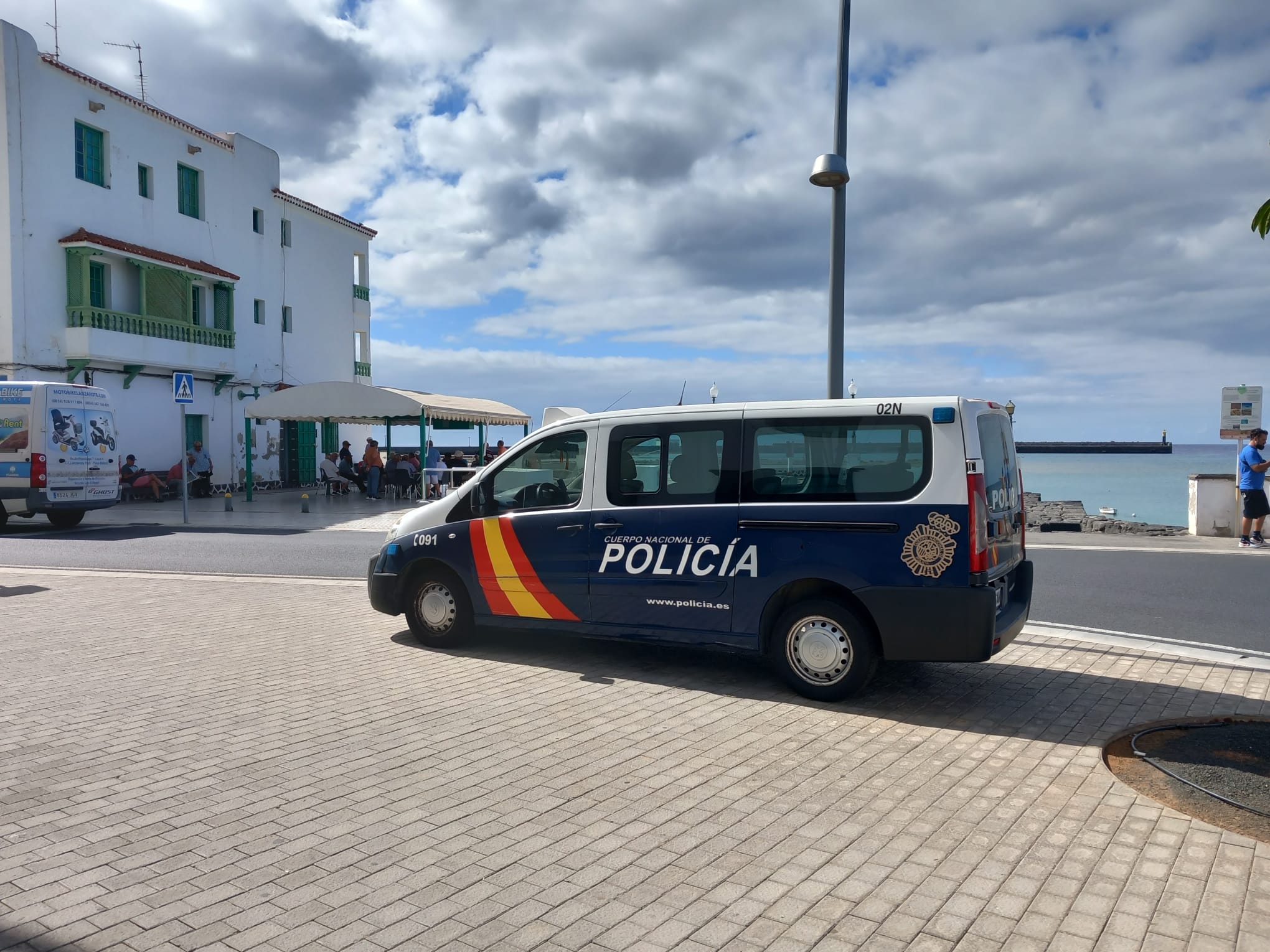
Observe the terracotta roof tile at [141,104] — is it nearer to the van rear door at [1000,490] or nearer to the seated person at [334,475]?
the seated person at [334,475]

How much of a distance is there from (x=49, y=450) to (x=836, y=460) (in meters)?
16.0

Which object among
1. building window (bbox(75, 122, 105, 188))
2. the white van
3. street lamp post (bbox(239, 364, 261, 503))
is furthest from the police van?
building window (bbox(75, 122, 105, 188))

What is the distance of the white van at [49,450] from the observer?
16.7 metres

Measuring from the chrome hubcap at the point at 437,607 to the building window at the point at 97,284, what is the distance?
71.6 ft

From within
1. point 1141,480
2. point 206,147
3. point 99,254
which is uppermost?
point 206,147

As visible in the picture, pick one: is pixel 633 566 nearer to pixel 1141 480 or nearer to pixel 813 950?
pixel 813 950

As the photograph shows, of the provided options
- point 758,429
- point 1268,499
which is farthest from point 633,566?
point 1268,499

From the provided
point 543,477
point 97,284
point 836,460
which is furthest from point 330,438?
point 836,460

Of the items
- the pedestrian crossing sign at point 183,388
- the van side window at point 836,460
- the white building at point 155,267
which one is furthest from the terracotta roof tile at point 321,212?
the van side window at point 836,460

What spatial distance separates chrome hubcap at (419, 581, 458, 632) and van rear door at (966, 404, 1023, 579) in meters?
4.08

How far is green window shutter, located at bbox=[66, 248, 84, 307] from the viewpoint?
24.2 m

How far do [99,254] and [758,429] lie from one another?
2482 cm

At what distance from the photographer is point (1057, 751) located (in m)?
5.03

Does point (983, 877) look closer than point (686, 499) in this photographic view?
Yes
